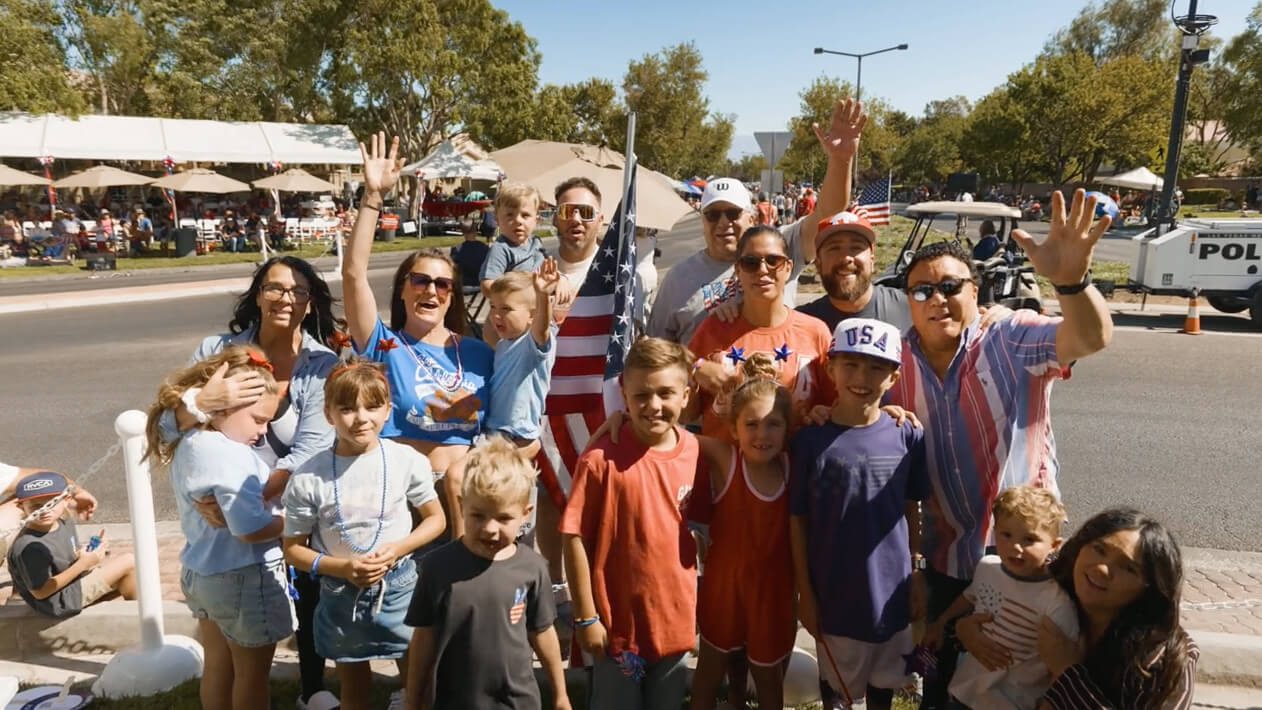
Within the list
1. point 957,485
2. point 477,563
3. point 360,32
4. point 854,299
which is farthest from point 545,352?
point 360,32

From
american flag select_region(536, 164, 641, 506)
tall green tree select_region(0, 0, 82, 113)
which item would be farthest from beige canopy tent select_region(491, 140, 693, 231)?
tall green tree select_region(0, 0, 82, 113)

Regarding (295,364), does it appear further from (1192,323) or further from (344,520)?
(1192,323)

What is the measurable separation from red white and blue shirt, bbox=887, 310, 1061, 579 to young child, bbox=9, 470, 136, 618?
4095 millimetres

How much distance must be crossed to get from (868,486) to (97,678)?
12.1 feet

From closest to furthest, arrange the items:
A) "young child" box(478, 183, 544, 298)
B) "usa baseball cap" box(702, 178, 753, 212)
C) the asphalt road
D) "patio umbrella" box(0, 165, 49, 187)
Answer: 1. "usa baseball cap" box(702, 178, 753, 212)
2. "young child" box(478, 183, 544, 298)
3. the asphalt road
4. "patio umbrella" box(0, 165, 49, 187)

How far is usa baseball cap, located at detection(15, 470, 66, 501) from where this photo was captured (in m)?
3.67

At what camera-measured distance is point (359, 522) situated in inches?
109

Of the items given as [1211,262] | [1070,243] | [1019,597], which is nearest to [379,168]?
[1070,243]

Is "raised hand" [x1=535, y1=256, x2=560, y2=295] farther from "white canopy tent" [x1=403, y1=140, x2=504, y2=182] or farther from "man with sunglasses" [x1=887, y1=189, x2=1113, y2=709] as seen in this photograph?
"white canopy tent" [x1=403, y1=140, x2=504, y2=182]

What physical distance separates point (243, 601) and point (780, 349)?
2294 mm

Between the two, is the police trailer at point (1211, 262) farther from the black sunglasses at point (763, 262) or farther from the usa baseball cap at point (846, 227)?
the black sunglasses at point (763, 262)

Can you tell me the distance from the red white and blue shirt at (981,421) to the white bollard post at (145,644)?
3.39m

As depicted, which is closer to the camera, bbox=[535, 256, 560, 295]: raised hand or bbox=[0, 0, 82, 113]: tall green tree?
bbox=[535, 256, 560, 295]: raised hand

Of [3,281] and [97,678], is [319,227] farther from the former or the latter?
[97,678]
